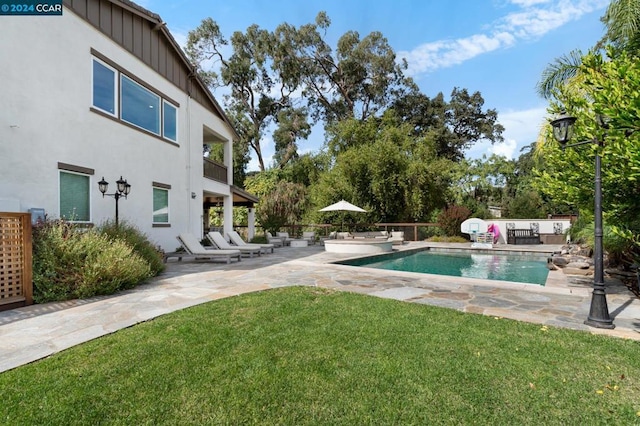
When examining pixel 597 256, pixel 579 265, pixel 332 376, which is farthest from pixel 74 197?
pixel 579 265

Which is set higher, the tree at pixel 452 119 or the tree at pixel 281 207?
the tree at pixel 452 119

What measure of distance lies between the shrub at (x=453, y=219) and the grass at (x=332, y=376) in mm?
17161

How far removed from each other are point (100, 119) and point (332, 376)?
9.70m

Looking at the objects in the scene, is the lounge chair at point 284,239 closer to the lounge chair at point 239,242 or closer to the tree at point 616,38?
the lounge chair at point 239,242

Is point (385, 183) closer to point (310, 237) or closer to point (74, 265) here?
point (310, 237)

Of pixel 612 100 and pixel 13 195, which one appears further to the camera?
pixel 13 195

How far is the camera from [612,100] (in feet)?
13.4

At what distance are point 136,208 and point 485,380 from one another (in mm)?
10737

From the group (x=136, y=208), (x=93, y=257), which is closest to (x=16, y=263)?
(x=93, y=257)

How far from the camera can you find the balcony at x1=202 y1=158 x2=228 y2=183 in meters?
15.4

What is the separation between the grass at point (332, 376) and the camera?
103 inches

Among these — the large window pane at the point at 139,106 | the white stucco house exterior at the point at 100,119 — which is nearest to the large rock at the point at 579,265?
the white stucco house exterior at the point at 100,119

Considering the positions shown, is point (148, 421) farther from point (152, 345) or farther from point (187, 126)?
point (187, 126)

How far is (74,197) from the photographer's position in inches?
344
